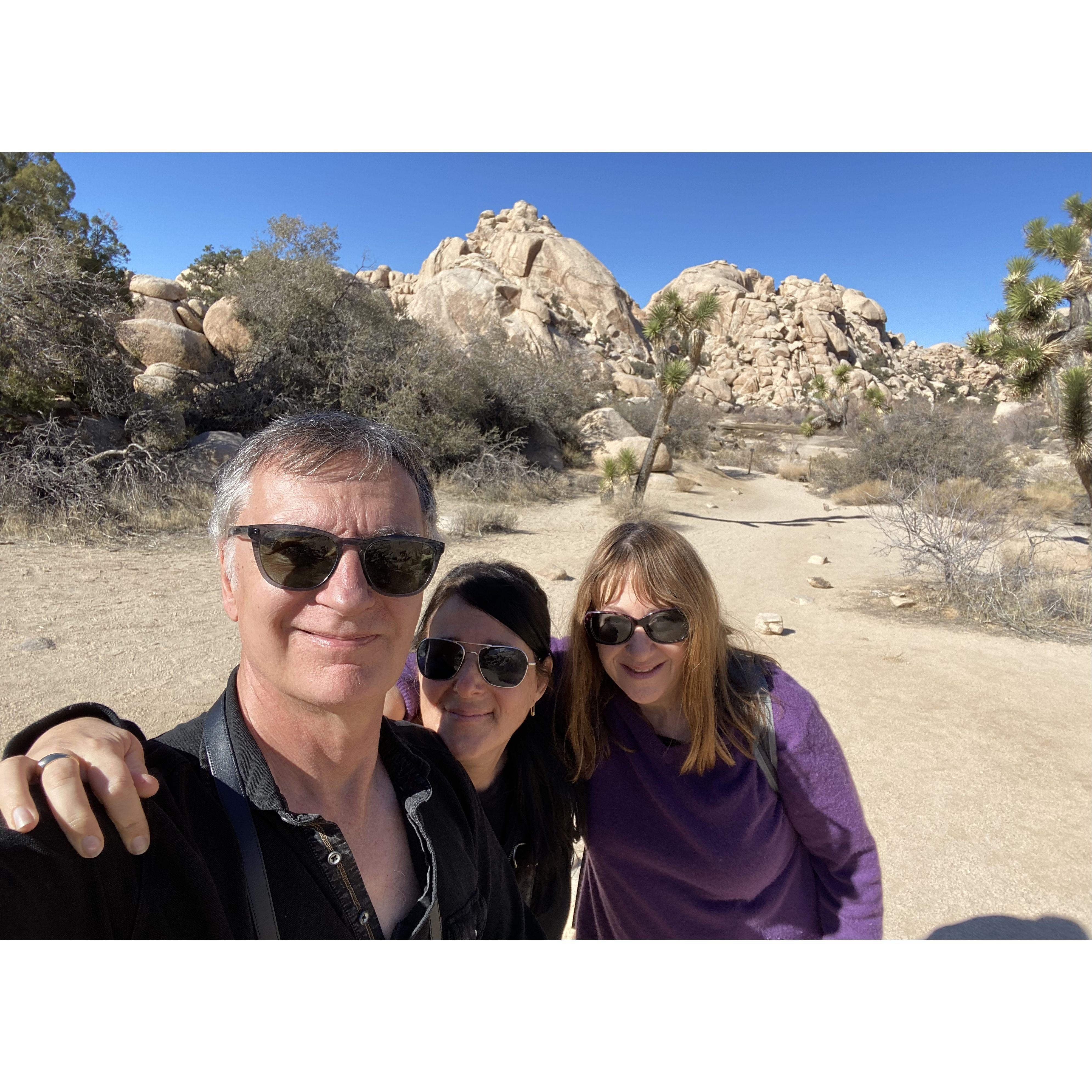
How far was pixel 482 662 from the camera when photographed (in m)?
1.54

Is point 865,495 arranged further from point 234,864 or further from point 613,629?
point 234,864

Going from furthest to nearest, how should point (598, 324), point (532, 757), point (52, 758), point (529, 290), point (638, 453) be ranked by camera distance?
point (598, 324) < point (529, 290) < point (638, 453) < point (532, 757) < point (52, 758)

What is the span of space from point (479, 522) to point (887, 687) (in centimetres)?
659

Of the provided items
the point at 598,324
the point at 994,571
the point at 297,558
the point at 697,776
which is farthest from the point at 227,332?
the point at 598,324

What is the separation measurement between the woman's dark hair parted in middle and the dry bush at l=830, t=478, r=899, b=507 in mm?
16353

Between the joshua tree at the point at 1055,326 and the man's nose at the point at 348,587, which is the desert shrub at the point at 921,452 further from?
the man's nose at the point at 348,587

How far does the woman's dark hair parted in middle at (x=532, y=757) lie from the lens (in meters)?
1.60

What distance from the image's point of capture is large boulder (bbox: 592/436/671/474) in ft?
59.8

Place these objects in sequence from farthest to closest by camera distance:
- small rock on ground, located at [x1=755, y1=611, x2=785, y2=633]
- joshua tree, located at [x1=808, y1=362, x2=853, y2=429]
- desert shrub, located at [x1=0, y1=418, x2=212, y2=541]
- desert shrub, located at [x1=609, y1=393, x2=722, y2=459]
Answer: joshua tree, located at [x1=808, y1=362, x2=853, y2=429]
desert shrub, located at [x1=609, y1=393, x2=722, y2=459]
desert shrub, located at [x1=0, y1=418, x2=212, y2=541]
small rock on ground, located at [x1=755, y1=611, x2=785, y2=633]

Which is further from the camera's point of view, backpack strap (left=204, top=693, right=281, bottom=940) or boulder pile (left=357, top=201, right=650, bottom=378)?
boulder pile (left=357, top=201, right=650, bottom=378)

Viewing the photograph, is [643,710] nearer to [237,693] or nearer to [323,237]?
[237,693]

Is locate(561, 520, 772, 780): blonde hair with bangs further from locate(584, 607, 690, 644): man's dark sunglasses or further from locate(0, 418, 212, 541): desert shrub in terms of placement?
locate(0, 418, 212, 541): desert shrub

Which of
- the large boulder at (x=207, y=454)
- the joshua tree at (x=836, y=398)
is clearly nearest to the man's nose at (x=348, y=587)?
the large boulder at (x=207, y=454)

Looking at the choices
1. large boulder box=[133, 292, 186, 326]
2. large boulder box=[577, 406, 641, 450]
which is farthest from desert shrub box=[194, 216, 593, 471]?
large boulder box=[577, 406, 641, 450]
